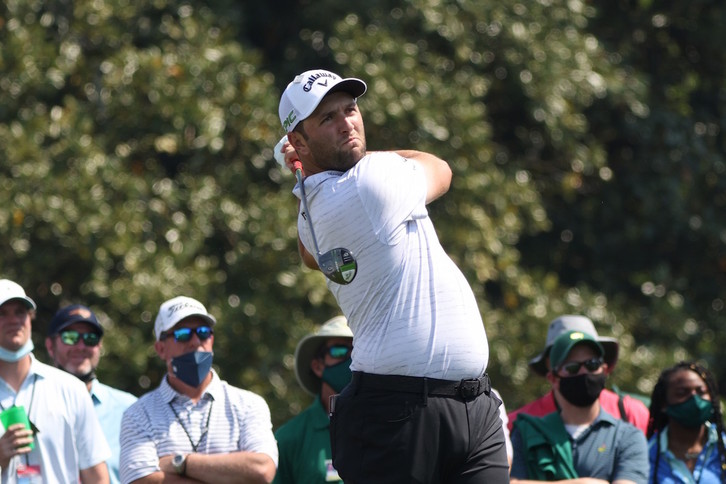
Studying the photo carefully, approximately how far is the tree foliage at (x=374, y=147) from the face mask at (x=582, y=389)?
433 cm

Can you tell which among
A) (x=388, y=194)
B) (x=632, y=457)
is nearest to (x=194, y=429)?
(x=632, y=457)

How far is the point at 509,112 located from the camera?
14531mm

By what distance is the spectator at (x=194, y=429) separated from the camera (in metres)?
7.05

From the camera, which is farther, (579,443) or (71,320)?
(71,320)

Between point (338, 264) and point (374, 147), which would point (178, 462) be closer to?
point (338, 264)

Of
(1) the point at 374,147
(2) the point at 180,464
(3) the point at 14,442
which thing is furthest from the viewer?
(1) the point at 374,147

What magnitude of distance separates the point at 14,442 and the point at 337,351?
6.86 ft

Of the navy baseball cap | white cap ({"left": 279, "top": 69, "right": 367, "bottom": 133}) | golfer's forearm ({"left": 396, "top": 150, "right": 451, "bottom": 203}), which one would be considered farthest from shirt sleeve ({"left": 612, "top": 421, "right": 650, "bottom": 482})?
white cap ({"left": 279, "top": 69, "right": 367, "bottom": 133})

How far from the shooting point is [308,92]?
4.84 meters

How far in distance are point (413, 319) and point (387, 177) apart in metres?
0.48

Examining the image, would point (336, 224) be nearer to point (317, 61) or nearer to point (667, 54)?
point (317, 61)

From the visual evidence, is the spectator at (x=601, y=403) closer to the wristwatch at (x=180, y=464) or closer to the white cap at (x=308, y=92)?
the wristwatch at (x=180, y=464)

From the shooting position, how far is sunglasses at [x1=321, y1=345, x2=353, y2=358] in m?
8.14

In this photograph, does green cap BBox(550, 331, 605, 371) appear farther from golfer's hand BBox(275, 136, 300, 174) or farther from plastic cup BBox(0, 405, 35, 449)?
golfer's hand BBox(275, 136, 300, 174)
